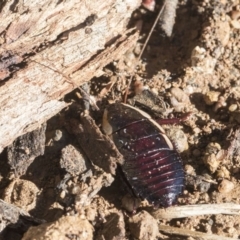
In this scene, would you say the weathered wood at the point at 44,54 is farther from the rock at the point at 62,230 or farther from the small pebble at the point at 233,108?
the small pebble at the point at 233,108

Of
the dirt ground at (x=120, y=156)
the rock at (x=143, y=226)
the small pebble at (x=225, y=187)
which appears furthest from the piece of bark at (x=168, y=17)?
the rock at (x=143, y=226)

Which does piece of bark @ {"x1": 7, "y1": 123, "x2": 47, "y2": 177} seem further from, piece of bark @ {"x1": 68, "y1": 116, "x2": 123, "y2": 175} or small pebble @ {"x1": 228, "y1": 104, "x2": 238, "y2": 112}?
small pebble @ {"x1": 228, "y1": 104, "x2": 238, "y2": 112}

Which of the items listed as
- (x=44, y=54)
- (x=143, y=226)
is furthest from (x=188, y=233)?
(x=44, y=54)

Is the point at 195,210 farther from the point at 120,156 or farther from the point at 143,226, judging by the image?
the point at 120,156

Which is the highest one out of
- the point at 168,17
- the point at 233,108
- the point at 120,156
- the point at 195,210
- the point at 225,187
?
the point at 168,17

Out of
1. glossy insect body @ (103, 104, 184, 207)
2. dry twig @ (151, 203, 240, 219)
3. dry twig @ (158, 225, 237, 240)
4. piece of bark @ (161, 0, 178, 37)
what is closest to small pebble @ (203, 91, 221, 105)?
glossy insect body @ (103, 104, 184, 207)
